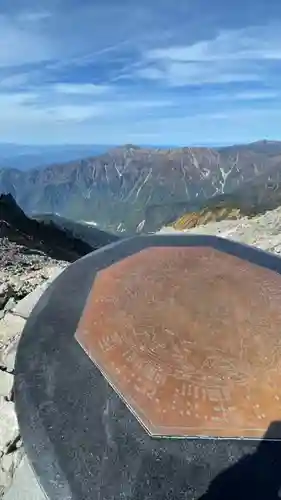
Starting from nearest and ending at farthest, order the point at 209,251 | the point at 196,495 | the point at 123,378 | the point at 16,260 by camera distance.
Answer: the point at 196,495, the point at 123,378, the point at 209,251, the point at 16,260

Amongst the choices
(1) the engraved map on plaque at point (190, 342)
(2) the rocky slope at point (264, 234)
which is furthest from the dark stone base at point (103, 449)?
(2) the rocky slope at point (264, 234)

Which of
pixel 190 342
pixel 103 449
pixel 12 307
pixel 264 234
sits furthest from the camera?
pixel 264 234

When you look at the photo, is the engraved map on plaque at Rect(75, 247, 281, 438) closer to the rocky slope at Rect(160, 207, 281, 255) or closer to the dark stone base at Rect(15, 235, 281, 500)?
the dark stone base at Rect(15, 235, 281, 500)

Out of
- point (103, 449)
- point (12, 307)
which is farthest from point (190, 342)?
point (12, 307)

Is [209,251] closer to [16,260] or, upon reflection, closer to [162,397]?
[162,397]

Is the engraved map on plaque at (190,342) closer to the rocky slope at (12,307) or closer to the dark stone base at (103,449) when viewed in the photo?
the dark stone base at (103,449)

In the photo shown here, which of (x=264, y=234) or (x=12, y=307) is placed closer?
(x=12, y=307)

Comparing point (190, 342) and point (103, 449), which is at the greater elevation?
point (190, 342)

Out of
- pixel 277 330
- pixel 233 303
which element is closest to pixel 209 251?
pixel 233 303

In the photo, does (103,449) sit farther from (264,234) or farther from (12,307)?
(264,234)
